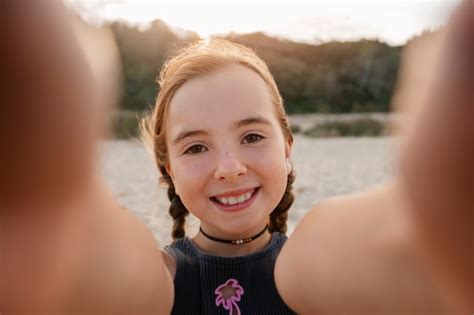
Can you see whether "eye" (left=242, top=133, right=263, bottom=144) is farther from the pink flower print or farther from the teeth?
the pink flower print

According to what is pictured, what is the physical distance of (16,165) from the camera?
523 mm

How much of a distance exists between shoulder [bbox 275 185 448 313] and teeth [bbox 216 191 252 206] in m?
0.23

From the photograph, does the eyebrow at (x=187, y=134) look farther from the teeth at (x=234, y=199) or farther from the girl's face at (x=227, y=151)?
the teeth at (x=234, y=199)

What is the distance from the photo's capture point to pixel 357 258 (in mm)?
720

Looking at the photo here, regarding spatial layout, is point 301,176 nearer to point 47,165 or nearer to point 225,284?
point 225,284

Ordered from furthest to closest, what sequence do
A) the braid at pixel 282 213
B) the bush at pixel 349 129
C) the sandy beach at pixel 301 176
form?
the bush at pixel 349 129, the sandy beach at pixel 301 176, the braid at pixel 282 213

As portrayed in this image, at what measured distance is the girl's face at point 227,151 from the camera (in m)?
1.10

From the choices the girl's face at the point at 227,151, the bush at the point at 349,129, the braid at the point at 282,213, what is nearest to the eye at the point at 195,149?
the girl's face at the point at 227,151

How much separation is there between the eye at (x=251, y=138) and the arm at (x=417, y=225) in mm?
327

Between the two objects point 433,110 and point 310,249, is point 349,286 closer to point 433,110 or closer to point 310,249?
point 310,249

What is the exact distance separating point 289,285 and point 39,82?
1.88 feet

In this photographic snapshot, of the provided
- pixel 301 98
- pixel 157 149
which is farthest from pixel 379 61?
pixel 157 149

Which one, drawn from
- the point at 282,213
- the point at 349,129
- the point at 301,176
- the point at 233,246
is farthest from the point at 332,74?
the point at 233,246

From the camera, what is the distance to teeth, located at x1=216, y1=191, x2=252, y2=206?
1122 millimetres
